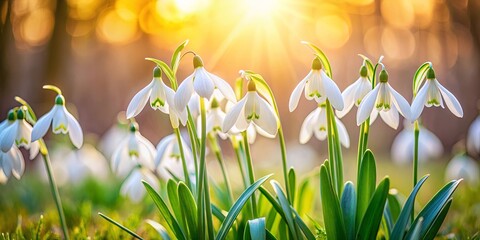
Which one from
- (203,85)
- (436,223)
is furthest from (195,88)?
(436,223)

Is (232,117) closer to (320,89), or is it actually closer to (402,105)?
(320,89)

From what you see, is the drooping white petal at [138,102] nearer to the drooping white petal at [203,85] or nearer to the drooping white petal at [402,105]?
the drooping white petal at [203,85]

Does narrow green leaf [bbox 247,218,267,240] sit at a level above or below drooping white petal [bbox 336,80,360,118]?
below

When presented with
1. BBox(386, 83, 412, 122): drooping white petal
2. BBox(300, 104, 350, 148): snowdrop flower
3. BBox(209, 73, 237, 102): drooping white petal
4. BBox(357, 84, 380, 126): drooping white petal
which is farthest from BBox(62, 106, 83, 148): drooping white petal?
BBox(386, 83, 412, 122): drooping white petal

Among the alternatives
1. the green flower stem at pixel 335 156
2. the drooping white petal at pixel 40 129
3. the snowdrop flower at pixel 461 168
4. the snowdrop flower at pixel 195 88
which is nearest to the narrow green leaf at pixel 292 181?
the green flower stem at pixel 335 156

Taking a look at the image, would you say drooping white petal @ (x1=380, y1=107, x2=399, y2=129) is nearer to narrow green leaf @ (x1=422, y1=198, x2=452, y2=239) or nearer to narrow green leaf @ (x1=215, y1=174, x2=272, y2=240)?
narrow green leaf @ (x1=422, y1=198, x2=452, y2=239)
